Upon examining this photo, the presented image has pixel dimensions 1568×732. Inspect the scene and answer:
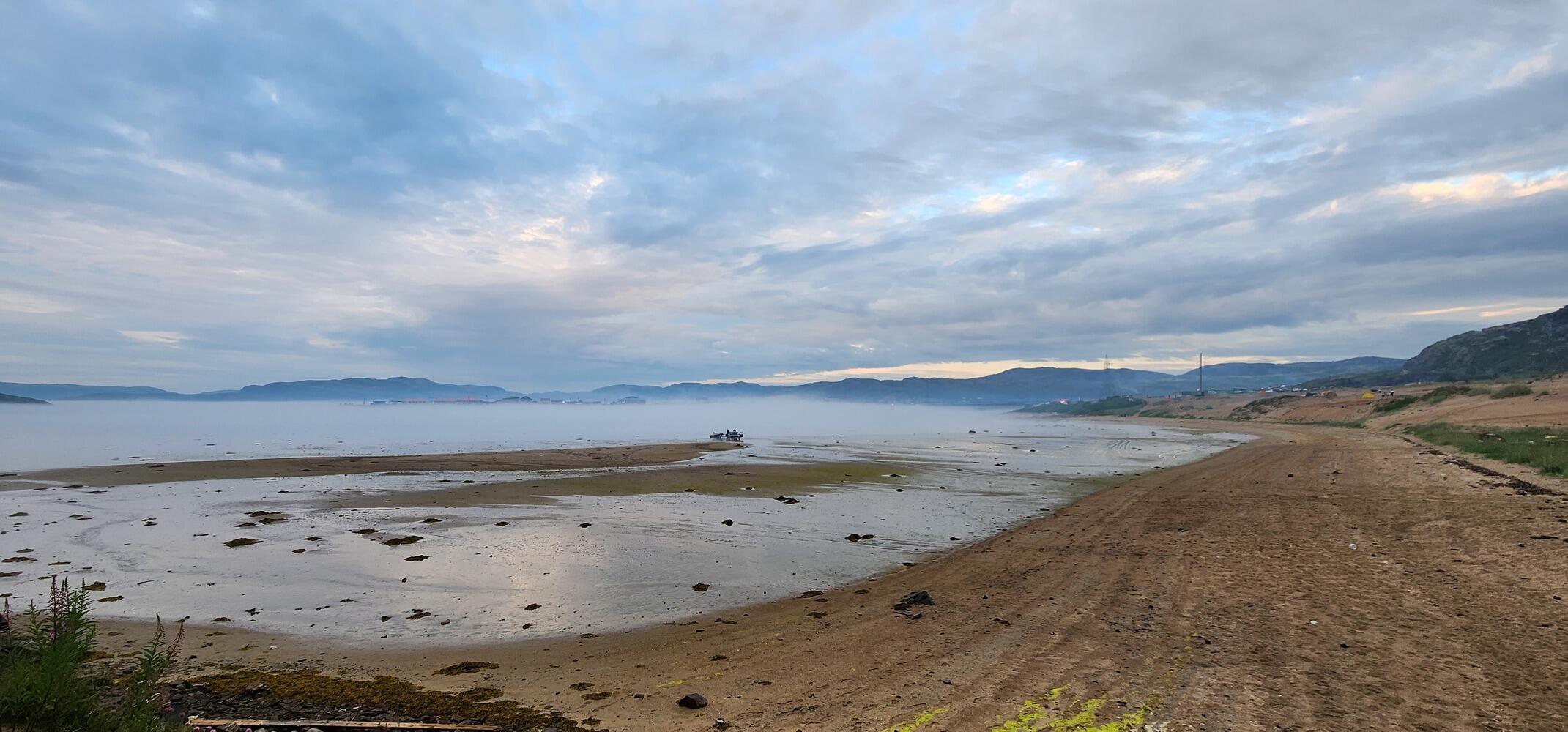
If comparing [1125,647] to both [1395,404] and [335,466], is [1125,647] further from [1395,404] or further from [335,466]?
[1395,404]

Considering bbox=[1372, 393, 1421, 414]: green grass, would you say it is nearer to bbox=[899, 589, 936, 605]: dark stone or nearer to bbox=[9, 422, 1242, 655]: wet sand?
bbox=[9, 422, 1242, 655]: wet sand

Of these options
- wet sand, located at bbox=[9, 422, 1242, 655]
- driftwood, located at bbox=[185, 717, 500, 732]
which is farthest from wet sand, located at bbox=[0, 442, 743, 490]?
driftwood, located at bbox=[185, 717, 500, 732]

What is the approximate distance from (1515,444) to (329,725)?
118ft

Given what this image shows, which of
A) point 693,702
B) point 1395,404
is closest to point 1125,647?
point 693,702

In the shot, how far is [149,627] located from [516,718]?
7.33m

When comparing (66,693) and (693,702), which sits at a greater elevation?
(66,693)

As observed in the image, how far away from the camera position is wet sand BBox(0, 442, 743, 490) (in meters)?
27.3

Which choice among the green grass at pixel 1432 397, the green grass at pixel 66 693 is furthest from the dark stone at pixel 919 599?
the green grass at pixel 1432 397

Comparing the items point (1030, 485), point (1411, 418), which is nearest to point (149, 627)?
point (1030, 485)

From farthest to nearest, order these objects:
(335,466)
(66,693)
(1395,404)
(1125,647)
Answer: (1395,404) → (335,466) → (1125,647) → (66,693)

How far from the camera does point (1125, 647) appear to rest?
7.49 meters

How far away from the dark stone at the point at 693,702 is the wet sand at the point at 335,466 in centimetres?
2762

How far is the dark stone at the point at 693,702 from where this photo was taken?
6.33 m

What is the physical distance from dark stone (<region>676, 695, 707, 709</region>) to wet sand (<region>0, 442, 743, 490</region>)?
2762 cm
